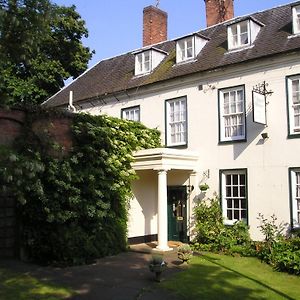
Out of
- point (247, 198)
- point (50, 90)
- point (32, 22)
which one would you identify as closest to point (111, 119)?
point (247, 198)

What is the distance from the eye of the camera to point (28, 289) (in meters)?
9.76

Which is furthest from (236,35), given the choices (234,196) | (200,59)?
(234,196)

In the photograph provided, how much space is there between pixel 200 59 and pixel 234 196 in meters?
6.02

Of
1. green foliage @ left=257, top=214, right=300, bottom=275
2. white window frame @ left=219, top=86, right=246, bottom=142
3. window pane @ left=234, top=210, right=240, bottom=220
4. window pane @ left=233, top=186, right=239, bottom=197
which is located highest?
white window frame @ left=219, top=86, right=246, bottom=142

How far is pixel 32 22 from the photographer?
572 centimetres

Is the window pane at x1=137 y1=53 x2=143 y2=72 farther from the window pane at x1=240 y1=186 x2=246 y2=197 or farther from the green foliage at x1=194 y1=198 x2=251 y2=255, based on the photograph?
the window pane at x1=240 y1=186 x2=246 y2=197

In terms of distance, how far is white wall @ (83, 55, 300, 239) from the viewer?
14359 mm

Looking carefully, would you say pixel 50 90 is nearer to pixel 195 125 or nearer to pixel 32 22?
pixel 195 125

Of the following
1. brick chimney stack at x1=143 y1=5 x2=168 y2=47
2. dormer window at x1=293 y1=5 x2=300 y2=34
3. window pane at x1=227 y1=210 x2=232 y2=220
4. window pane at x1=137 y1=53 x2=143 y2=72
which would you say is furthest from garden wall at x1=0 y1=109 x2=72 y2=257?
brick chimney stack at x1=143 y1=5 x2=168 y2=47

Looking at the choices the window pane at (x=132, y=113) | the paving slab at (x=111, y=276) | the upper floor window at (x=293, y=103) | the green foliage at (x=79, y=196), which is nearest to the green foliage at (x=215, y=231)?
the paving slab at (x=111, y=276)

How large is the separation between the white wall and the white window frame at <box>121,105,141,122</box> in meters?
1.83

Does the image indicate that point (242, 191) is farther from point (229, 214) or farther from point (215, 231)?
point (215, 231)

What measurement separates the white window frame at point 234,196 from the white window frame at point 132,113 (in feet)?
17.2

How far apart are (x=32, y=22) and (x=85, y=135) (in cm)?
864
